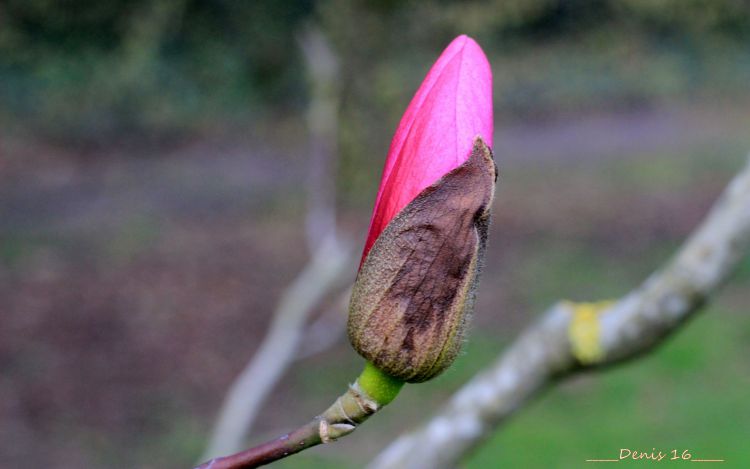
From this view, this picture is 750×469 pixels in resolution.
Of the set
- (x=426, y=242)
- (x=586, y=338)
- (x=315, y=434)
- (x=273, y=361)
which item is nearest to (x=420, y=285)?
(x=426, y=242)

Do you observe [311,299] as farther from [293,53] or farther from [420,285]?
[293,53]

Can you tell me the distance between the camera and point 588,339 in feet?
5.10

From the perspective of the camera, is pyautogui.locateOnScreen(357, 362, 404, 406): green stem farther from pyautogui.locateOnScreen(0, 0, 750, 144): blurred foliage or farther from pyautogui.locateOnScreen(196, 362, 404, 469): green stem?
pyautogui.locateOnScreen(0, 0, 750, 144): blurred foliage

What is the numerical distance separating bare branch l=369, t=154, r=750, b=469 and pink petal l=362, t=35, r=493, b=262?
843mm

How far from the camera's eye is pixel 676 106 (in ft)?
43.9

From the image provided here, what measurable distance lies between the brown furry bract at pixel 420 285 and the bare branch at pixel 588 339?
81 cm

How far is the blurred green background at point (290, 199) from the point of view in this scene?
5.42 m

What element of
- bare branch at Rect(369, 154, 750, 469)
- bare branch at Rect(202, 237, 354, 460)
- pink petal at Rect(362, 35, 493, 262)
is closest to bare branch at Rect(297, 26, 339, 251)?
bare branch at Rect(202, 237, 354, 460)

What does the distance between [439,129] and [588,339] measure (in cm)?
91

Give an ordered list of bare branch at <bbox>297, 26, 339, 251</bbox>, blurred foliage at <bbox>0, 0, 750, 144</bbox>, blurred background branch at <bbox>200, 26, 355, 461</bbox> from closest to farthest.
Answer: blurred background branch at <bbox>200, 26, 355, 461</bbox> < bare branch at <bbox>297, 26, 339, 251</bbox> < blurred foliage at <bbox>0, 0, 750, 144</bbox>

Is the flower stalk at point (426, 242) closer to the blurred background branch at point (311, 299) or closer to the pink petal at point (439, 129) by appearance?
the pink petal at point (439, 129)

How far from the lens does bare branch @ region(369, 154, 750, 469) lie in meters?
1.50

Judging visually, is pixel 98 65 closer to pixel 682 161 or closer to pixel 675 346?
pixel 675 346

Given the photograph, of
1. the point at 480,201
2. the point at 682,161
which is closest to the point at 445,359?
the point at 480,201
